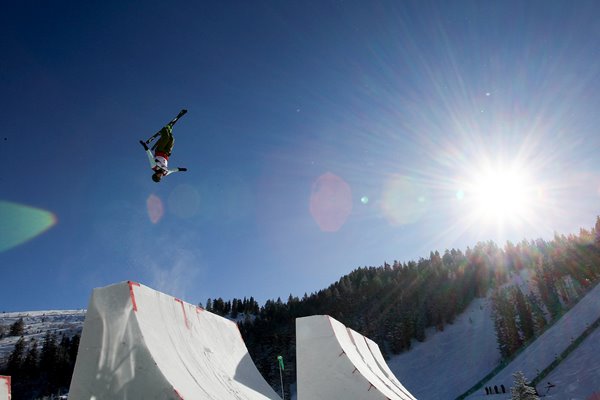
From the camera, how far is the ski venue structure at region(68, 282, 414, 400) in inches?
274

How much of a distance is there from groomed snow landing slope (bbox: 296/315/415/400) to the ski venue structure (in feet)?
0.10

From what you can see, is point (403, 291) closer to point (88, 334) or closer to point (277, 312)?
point (277, 312)

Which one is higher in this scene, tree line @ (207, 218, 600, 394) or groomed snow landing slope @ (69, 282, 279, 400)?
tree line @ (207, 218, 600, 394)

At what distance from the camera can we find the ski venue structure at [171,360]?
697cm

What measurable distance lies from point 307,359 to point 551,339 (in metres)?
42.6

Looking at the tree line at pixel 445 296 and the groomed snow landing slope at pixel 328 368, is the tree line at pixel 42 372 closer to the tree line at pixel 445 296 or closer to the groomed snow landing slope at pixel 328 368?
the tree line at pixel 445 296

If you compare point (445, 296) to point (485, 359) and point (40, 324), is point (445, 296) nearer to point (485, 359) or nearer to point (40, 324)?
point (485, 359)

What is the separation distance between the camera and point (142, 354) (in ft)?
23.4

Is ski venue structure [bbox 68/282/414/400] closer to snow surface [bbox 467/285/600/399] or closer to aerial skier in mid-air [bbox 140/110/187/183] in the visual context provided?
aerial skier in mid-air [bbox 140/110/187/183]

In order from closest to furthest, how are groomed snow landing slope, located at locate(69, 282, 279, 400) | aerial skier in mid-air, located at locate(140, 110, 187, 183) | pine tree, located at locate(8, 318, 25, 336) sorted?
groomed snow landing slope, located at locate(69, 282, 279, 400)
aerial skier in mid-air, located at locate(140, 110, 187, 183)
pine tree, located at locate(8, 318, 25, 336)

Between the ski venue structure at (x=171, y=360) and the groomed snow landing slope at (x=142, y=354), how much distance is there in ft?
0.05

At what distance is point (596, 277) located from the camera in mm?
63188

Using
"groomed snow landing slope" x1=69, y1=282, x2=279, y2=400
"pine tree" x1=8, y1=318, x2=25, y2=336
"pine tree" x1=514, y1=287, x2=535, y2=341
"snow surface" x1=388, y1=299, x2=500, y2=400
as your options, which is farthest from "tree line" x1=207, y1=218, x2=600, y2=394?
"pine tree" x1=8, y1=318, x2=25, y2=336

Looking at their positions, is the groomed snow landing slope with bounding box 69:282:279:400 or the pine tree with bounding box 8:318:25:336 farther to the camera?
the pine tree with bounding box 8:318:25:336
